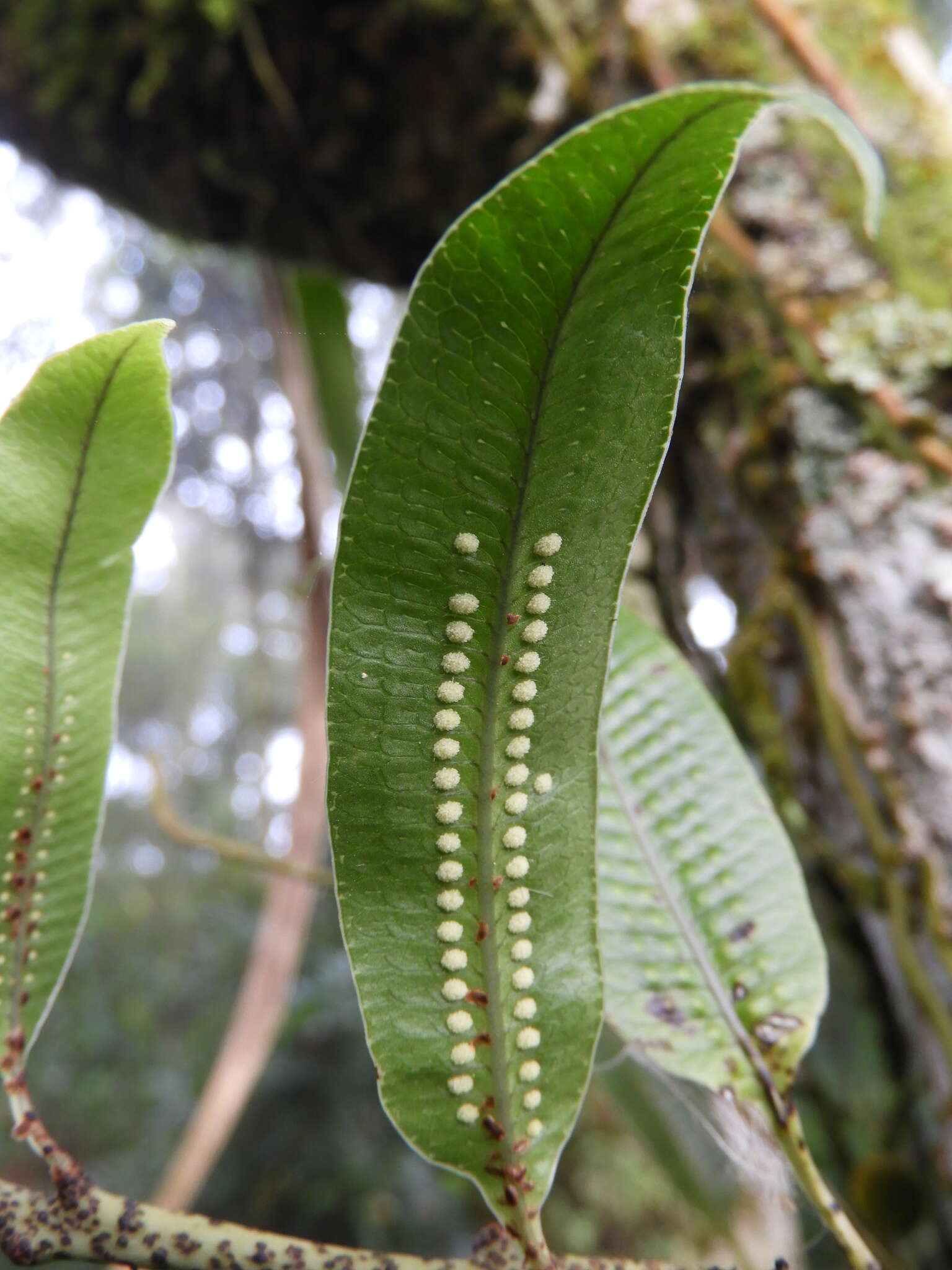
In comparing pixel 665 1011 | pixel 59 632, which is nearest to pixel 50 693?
pixel 59 632

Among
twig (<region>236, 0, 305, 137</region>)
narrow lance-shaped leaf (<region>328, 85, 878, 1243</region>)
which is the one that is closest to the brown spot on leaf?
narrow lance-shaped leaf (<region>328, 85, 878, 1243</region>)

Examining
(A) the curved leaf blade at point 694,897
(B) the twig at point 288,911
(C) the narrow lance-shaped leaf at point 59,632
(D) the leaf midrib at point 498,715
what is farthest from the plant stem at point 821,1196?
(B) the twig at point 288,911

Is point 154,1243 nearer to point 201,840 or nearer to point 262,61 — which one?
point 201,840

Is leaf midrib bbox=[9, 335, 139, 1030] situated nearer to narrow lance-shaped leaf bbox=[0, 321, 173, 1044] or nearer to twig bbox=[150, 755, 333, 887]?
narrow lance-shaped leaf bbox=[0, 321, 173, 1044]

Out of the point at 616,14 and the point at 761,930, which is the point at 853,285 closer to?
the point at 616,14

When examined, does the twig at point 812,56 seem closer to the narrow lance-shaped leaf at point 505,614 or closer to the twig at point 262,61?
the twig at point 262,61

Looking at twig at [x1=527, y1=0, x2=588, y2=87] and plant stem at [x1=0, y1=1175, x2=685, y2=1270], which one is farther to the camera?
twig at [x1=527, y1=0, x2=588, y2=87]

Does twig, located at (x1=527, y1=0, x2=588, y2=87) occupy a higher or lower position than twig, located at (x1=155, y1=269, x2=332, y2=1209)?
higher
